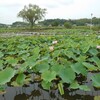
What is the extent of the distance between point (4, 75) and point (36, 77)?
69 cm

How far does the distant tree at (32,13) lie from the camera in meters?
42.6

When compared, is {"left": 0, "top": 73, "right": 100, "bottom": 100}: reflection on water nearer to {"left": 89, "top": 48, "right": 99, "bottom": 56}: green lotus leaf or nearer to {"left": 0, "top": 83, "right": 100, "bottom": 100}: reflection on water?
{"left": 0, "top": 83, "right": 100, "bottom": 100}: reflection on water

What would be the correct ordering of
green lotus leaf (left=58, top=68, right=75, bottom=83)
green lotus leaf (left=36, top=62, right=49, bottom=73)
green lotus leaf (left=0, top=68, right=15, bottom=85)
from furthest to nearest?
1. green lotus leaf (left=36, top=62, right=49, bottom=73)
2. green lotus leaf (left=58, top=68, right=75, bottom=83)
3. green lotus leaf (left=0, top=68, right=15, bottom=85)

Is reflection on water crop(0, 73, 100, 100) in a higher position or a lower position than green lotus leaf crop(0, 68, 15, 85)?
lower

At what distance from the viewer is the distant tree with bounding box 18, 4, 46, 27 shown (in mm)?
42625

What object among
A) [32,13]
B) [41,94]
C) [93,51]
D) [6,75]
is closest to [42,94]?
[41,94]

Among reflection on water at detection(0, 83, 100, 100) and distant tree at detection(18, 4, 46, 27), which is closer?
reflection on water at detection(0, 83, 100, 100)

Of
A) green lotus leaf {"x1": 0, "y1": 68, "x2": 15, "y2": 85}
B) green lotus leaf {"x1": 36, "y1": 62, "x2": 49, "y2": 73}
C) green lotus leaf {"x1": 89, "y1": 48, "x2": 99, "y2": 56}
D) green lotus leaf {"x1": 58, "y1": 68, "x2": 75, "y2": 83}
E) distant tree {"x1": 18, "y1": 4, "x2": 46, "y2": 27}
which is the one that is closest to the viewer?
green lotus leaf {"x1": 0, "y1": 68, "x2": 15, "y2": 85}

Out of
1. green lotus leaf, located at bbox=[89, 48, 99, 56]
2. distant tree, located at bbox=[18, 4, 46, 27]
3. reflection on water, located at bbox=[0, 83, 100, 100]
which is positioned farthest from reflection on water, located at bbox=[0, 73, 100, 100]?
distant tree, located at bbox=[18, 4, 46, 27]

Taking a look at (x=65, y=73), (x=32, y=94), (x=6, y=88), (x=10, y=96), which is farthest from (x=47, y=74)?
(x=6, y=88)

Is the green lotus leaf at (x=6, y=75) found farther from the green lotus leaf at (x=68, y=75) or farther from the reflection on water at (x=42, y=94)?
the green lotus leaf at (x=68, y=75)

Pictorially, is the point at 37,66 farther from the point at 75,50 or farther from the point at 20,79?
the point at 75,50

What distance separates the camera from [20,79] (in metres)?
2.05

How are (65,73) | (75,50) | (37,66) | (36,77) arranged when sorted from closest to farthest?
(65,73), (37,66), (36,77), (75,50)
